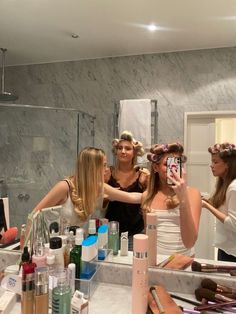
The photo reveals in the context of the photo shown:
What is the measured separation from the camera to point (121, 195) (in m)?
1.24

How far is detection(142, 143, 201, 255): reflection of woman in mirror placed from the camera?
114 centimetres

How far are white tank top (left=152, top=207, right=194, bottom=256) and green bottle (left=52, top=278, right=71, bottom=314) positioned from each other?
0.47 metres

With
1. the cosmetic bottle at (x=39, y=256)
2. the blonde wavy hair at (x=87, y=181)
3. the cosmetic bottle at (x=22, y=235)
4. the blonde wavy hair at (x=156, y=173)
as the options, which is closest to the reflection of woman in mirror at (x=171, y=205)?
the blonde wavy hair at (x=156, y=173)

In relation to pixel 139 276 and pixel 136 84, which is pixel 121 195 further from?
pixel 136 84

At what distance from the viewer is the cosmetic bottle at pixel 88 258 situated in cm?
109

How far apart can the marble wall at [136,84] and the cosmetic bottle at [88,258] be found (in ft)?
1.37

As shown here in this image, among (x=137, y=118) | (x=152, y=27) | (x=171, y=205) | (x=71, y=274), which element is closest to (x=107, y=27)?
(x=152, y=27)

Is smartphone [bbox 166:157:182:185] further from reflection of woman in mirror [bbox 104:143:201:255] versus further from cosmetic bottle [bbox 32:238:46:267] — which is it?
cosmetic bottle [bbox 32:238:46:267]

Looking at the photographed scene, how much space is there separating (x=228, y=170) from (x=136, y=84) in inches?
22.2

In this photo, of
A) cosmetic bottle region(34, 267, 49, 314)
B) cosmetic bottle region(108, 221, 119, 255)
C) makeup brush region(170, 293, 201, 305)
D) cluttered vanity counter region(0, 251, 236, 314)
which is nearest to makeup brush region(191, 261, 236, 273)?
cluttered vanity counter region(0, 251, 236, 314)

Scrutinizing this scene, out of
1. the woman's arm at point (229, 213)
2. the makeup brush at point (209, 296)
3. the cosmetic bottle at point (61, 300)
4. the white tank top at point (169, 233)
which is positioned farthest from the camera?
the white tank top at point (169, 233)

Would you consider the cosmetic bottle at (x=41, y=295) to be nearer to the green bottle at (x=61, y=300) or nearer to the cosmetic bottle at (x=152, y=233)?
the green bottle at (x=61, y=300)

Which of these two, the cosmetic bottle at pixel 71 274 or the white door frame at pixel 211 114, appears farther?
the white door frame at pixel 211 114

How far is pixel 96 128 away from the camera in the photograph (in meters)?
1.30
